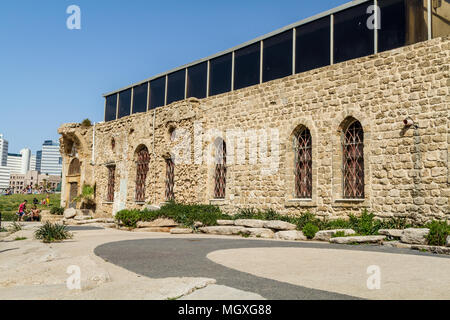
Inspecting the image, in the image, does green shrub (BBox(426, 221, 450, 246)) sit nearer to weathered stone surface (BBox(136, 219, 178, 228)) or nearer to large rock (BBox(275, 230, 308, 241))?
large rock (BBox(275, 230, 308, 241))

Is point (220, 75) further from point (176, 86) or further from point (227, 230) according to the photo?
point (227, 230)

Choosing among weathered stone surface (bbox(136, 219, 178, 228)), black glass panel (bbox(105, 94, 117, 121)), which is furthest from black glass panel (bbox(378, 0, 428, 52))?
black glass panel (bbox(105, 94, 117, 121))

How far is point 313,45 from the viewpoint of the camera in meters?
13.3

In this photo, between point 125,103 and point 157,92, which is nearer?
point 157,92

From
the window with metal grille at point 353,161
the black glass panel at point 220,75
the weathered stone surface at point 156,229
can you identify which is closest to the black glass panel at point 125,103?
the black glass panel at point 220,75

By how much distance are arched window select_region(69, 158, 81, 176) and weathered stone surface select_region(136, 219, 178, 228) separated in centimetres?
1211

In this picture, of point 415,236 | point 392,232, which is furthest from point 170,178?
point 415,236

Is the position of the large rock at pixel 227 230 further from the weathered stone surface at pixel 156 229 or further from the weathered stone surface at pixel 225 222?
the weathered stone surface at pixel 156 229

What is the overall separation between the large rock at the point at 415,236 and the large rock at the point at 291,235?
262cm

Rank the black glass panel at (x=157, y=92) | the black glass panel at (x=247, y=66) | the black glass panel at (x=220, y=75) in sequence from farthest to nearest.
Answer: the black glass panel at (x=157, y=92) < the black glass panel at (x=220, y=75) < the black glass panel at (x=247, y=66)

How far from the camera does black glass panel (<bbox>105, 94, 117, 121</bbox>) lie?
23719 mm

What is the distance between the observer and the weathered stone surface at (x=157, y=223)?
1399 centimetres

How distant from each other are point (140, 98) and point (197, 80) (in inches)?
190

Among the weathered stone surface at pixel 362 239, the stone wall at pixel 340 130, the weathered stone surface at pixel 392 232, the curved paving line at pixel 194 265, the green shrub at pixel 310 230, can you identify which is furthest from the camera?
the green shrub at pixel 310 230
